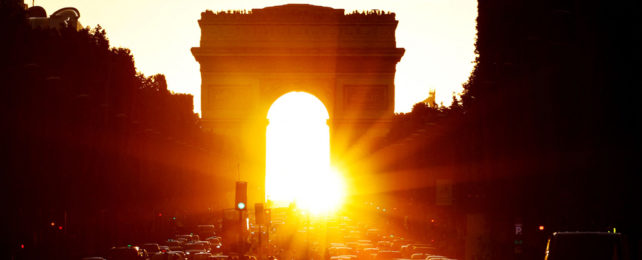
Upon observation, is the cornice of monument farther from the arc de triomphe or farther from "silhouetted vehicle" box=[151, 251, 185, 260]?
"silhouetted vehicle" box=[151, 251, 185, 260]

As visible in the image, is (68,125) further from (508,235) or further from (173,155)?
(173,155)

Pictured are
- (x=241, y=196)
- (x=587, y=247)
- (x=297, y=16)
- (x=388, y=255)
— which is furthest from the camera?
(x=297, y=16)

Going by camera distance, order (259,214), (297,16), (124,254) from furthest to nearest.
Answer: (297,16) < (124,254) < (259,214)

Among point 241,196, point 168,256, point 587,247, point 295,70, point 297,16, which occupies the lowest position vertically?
point 168,256

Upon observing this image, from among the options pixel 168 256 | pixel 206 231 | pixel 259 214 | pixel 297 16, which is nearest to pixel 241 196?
pixel 259 214

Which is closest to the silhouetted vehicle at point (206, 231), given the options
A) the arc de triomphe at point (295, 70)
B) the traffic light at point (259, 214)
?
the arc de triomphe at point (295, 70)

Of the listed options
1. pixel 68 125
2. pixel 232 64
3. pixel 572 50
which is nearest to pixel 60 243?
pixel 68 125

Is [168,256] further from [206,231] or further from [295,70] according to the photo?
[295,70]
